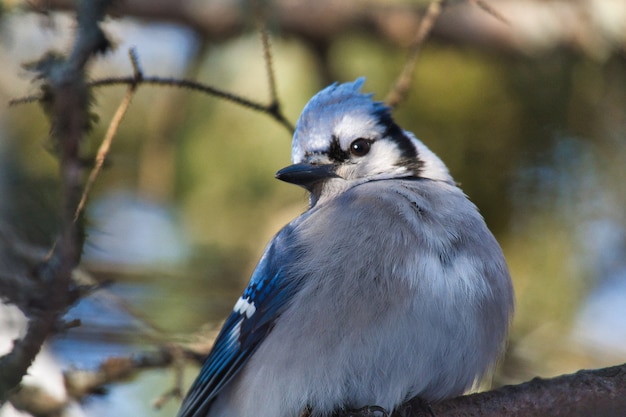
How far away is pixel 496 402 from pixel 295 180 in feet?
3.15

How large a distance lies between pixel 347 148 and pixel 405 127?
2.51ft

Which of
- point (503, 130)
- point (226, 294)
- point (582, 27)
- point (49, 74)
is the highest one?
point (582, 27)

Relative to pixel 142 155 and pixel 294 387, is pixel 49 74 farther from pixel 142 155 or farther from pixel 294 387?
pixel 142 155

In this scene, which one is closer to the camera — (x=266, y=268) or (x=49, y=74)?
(x=49, y=74)

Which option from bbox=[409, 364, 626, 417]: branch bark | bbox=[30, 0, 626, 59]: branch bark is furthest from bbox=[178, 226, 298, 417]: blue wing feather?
bbox=[30, 0, 626, 59]: branch bark

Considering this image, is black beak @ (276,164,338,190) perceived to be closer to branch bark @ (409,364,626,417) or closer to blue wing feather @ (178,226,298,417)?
blue wing feather @ (178,226,298,417)

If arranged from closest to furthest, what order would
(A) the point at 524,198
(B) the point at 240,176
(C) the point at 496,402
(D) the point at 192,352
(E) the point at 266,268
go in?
(C) the point at 496,402 → (E) the point at 266,268 → (D) the point at 192,352 → (A) the point at 524,198 → (B) the point at 240,176

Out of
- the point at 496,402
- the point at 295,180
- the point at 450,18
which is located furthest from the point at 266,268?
the point at 450,18

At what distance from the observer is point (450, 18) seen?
3811 mm

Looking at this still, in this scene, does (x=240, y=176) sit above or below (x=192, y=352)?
above

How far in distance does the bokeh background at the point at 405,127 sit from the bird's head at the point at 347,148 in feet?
1.54

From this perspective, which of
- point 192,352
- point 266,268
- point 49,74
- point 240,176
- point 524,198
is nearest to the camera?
point 49,74

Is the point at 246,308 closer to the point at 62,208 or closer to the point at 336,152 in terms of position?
the point at 336,152

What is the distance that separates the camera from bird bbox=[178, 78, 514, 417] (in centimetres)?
224
